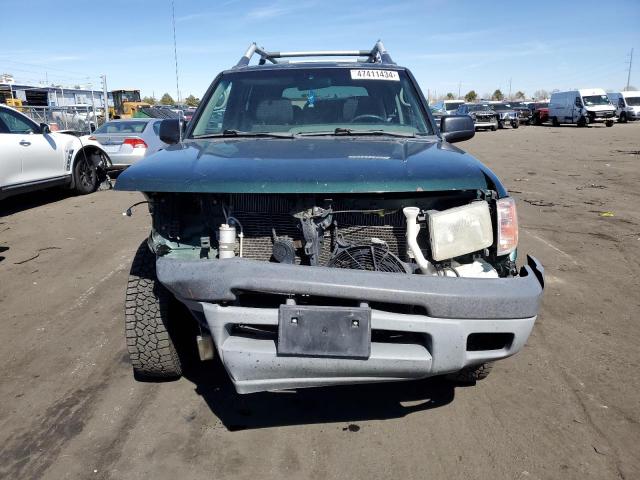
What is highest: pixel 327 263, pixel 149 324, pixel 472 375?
pixel 327 263

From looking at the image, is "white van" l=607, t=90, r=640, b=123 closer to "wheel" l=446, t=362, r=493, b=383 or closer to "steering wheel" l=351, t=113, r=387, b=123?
"steering wheel" l=351, t=113, r=387, b=123

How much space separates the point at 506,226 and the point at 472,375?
94 cm

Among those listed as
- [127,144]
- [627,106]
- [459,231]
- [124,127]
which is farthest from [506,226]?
[627,106]

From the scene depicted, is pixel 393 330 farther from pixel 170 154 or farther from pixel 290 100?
pixel 290 100

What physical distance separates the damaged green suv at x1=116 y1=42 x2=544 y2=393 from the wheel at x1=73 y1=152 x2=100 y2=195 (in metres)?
7.28

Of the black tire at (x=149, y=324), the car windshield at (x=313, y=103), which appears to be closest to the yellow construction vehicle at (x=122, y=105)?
the car windshield at (x=313, y=103)

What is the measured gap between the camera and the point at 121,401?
→ 3.05 metres

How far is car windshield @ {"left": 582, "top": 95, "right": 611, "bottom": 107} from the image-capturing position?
3122 centimetres

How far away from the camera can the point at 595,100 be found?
103 feet

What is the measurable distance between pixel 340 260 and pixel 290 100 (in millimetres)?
1650

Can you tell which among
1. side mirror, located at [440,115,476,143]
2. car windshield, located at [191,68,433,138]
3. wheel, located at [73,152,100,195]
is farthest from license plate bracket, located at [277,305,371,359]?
wheel, located at [73,152,100,195]

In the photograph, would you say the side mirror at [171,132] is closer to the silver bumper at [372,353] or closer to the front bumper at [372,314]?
the front bumper at [372,314]

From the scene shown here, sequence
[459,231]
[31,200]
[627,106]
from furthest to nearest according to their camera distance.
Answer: [627,106], [31,200], [459,231]

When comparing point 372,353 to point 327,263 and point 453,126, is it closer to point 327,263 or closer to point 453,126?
point 327,263
